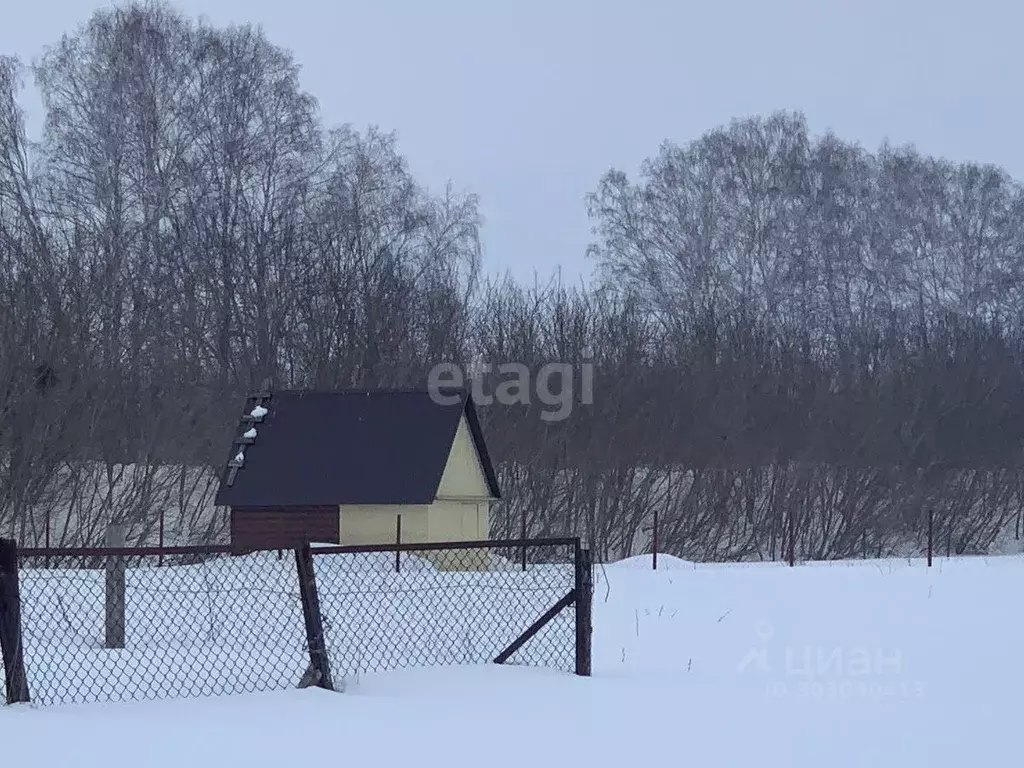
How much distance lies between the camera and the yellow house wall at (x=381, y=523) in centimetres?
2238

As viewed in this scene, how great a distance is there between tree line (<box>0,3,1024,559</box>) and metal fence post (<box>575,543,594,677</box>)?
21.8m

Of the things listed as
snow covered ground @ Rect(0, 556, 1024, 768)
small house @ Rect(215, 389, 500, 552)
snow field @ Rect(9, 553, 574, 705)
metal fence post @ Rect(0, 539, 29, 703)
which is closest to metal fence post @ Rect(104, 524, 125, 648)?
snow field @ Rect(9, 553, 574, 705)

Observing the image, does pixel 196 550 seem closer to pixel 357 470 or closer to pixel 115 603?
pixel 115 603

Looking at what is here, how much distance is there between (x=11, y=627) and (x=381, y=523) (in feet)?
53.1

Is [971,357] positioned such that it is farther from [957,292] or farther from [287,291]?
[287,291]

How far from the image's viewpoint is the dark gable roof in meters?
22.8

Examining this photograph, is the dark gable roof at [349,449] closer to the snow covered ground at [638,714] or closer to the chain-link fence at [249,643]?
the chain-link fence at [249,643]

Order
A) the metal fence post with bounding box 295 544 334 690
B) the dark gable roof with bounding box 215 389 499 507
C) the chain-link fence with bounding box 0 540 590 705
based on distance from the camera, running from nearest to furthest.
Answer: the metal fence post with bounding box 295 544 334 690 < the chain-link fence with bounding box 0 540 590 705 < the dark gable roof with bounding box 215 389 499 507

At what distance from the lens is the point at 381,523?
22.5 meters

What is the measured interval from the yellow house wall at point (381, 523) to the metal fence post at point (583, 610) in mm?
13998

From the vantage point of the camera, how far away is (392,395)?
24.7 metres

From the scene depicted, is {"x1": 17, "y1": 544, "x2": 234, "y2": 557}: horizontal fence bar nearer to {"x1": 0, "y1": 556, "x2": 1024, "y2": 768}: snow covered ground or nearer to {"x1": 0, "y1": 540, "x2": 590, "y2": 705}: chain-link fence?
{"x1": 0, "y1": 540, "x2": 590, "y2": 705}: chain-link fence

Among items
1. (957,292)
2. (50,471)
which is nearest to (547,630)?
(50,471)
